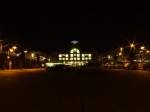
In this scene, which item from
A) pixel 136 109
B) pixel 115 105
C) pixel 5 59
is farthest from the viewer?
pixel 5 59

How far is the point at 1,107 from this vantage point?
42.1 feet

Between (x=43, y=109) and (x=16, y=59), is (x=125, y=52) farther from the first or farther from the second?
(x=43, y=109)

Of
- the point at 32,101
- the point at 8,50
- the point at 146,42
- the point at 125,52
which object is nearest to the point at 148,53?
the point at 146,42

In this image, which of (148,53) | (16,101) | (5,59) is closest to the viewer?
(16,101)

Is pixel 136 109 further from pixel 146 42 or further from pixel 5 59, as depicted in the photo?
pixel 146 42

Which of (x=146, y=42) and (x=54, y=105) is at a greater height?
(x=146, y=42)

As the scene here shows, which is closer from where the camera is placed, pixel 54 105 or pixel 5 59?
pixel 54 105

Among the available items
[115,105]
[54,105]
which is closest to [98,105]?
[115,105]

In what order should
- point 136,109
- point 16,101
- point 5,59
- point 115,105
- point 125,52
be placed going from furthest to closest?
point 125,52, point 5,59, point 16,101, point 115,105, point 136,109

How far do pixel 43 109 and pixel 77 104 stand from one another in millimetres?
1727

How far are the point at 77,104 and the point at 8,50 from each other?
97069 millimetres

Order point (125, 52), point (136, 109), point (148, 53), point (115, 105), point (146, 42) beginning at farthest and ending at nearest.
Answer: point (125, 52) → point (146, 42) → point (148, 53) → point (115, 105) → point (136, 109)

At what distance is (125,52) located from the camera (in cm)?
13812

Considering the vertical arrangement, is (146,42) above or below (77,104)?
above
